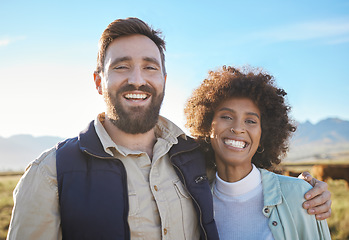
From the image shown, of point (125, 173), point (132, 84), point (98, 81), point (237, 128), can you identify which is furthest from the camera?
point (98, 81)

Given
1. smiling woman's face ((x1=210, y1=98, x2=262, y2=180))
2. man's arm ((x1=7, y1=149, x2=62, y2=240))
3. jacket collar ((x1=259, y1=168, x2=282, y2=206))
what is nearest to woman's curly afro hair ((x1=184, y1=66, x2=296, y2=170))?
smiling woman's face ((x1=210, y1=98, x2=262, y2=180))

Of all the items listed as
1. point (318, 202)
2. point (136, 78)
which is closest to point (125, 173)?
point (136, 78)

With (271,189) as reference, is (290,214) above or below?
below

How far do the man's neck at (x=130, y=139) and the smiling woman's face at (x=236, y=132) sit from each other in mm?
735

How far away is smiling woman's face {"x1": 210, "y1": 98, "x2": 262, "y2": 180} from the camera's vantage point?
3.29 metres

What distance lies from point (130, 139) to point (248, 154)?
126 cm

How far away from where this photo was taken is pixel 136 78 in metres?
3.16

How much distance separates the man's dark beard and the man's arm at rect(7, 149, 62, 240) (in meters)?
0.84

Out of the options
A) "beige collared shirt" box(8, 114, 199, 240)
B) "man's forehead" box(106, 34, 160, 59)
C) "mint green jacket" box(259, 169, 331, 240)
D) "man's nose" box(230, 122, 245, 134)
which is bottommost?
"mint green jacket" box(259, 169, 331, 240)

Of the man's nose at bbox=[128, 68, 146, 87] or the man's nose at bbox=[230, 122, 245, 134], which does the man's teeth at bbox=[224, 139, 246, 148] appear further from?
the man's nose at bbox=[128, 68, 146, 87]

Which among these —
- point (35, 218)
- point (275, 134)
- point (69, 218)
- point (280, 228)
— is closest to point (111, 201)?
point (69, 218)

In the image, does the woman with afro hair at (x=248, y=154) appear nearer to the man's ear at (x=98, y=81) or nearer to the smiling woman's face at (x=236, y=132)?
the smiling woman's face at (x=236, y=132)

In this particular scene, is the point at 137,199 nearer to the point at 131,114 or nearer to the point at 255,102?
the point at 131,114

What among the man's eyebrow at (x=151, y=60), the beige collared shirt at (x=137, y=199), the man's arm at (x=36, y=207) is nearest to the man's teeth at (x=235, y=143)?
the beige collared shirt at (x=137, y=199)
